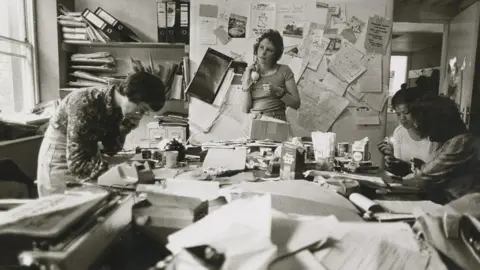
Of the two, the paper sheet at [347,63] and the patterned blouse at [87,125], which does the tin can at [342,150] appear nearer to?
the patterned blouse at [87,125]

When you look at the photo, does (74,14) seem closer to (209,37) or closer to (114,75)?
(114,75)

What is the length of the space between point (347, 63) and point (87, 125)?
2735mm

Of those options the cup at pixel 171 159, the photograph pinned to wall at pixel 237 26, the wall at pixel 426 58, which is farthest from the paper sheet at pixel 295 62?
the wall at pixel 426 58

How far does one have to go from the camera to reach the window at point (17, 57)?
3299 mm

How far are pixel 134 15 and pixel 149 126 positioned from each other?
1138 millimetres

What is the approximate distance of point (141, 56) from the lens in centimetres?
396

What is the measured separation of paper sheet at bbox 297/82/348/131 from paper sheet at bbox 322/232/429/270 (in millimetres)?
3101

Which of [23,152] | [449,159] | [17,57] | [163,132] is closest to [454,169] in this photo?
[449,159]

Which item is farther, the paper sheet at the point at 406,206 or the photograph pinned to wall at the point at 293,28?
Result: the photograph pinned to wall at the point at 293,28

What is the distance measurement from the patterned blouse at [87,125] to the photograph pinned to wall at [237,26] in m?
1.97

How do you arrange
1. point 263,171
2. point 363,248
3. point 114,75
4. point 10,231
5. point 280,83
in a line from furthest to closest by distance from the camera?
point 114,75 < point 280,83 < point 263,171 < point 363,248 < point 10,231

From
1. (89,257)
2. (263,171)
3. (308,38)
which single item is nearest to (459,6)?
(308,38)

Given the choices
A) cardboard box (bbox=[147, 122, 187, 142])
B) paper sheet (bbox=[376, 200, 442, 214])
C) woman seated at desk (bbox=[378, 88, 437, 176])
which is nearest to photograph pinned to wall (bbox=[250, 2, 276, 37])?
cardboard box (bbox=[147, 122, 187, 142])

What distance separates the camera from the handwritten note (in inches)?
148
